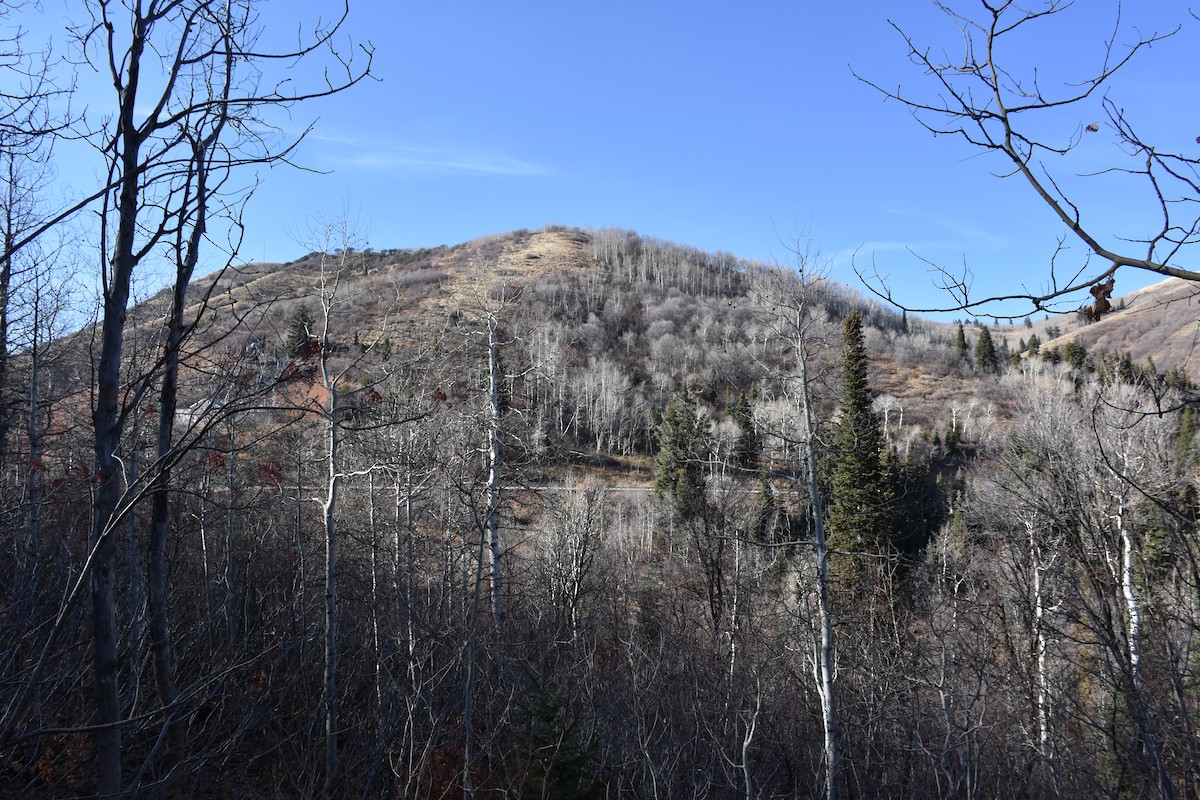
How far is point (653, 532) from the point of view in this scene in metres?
38.6

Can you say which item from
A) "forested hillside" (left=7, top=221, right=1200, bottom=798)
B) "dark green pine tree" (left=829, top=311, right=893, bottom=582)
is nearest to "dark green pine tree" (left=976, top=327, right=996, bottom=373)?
"forested hillside" (left=7, top=221, right=1200, bottom=798)

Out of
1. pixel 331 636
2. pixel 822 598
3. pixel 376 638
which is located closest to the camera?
pixel 331 636

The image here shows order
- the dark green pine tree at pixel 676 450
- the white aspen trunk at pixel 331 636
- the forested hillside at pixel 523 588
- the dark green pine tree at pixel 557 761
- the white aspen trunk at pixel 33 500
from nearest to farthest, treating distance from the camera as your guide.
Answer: the white aspen trunk at pixel 33 500 → the forested hillside at pixel 523 588 → the dark green pine tree at pixel 557 761 → the white aspen trunk at pixel 331 636 → the dark green pine tree at pixel 676 450

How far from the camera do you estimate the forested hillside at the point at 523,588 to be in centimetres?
409

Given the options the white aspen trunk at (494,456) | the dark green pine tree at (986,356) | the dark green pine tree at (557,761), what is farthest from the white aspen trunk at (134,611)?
the dark green pine tree at (986,356)

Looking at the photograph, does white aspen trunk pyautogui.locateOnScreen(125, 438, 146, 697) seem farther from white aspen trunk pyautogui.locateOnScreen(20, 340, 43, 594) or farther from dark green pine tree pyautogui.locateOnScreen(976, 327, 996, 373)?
dark green pine tree pyautogui.locateOnScreen(976, 327, 996, 373)

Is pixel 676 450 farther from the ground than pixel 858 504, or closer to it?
farther from the ground

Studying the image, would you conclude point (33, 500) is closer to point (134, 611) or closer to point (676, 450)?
point (134, 611)

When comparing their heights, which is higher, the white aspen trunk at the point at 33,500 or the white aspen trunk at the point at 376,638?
the white aspen trunk at the point at 33,500

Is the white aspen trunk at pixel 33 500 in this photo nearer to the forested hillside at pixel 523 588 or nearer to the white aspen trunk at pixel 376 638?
the forested hillside at pixel 523 588

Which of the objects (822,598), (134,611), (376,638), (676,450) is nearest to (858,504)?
(822,598)

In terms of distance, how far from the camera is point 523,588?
2058cm

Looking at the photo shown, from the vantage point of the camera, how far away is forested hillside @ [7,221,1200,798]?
4.09 meters

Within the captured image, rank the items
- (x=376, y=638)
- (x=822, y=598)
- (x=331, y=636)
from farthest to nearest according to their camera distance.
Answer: (x=376, y=638) → (x=822, y=598) → (x=331, y=636)
